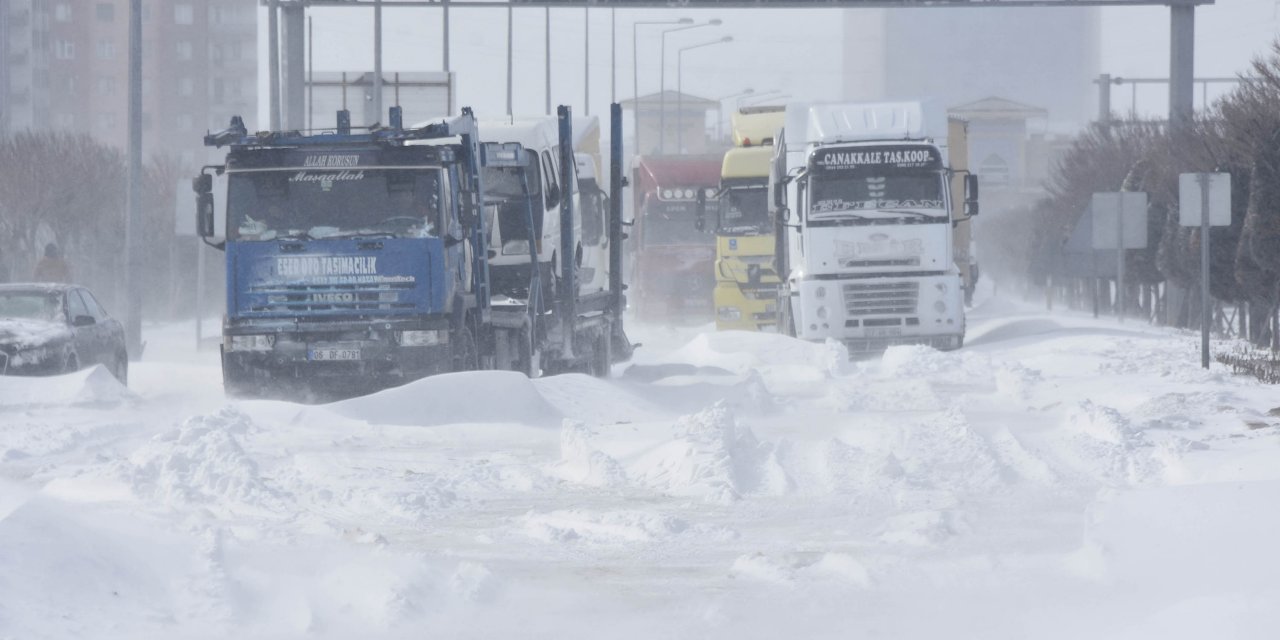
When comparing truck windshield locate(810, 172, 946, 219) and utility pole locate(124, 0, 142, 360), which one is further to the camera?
utility pole locate(124, 0, 142, 360)

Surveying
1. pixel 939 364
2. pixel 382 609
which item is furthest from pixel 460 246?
pixel 382 609

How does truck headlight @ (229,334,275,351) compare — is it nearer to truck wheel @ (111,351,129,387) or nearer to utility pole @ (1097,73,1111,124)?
truck wheel @ (111,351,129,387)

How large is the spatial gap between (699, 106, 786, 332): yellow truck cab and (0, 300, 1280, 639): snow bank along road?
1510 centimetres

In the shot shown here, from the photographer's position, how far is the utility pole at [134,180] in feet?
92.9

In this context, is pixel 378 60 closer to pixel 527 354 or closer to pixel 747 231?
pixel 747 231

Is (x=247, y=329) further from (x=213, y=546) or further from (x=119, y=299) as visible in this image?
(x=119, y=299)

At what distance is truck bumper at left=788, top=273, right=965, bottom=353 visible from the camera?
28.3 meters

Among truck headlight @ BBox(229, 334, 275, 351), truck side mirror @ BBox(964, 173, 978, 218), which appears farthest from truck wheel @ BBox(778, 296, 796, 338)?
truck headlight @ BBox(229, 334, 275, 351)

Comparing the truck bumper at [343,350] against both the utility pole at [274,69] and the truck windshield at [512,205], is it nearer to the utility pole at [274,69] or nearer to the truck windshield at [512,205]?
the truck windshield at [512,205]

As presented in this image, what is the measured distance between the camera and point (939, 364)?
25.2 meters

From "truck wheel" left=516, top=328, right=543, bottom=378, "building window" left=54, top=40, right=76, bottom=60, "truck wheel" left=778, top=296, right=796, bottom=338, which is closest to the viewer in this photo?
"truck wheel" left=516, top=328, right=543, bottom=378

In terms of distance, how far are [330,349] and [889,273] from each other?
11690 mm

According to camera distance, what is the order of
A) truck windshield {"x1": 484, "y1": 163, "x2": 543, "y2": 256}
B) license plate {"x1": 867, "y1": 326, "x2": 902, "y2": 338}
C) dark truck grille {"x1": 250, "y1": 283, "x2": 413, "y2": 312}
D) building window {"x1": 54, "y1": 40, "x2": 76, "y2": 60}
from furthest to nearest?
building window {"x1": 54, "y1": 40, "x2": 76, "y2": 60} < license plate {"x1": 867, "y1": 326, "x2": 902, "y2": 338} < truck windshield {"x1": 484, "y1": 163, "x2": 543, "y2": 256} < dark truck grille {"x1": 250, "y1": 283, "x2": 413, "y2": 312}

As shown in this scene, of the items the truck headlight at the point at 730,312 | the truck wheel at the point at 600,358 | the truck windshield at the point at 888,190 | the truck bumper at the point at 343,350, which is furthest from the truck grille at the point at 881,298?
the truck bumper at the point at 343,350
